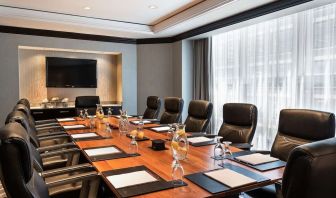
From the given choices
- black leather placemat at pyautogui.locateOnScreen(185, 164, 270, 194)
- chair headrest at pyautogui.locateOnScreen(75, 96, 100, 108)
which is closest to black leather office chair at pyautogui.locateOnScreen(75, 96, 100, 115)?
chair headrest at pyautogui.locateOnScreen(75, 96, 100, 108)

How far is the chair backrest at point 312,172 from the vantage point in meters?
0.72

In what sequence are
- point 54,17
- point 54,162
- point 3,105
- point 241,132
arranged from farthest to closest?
point 3,105
point 54,17
point 241,132
point 54,162

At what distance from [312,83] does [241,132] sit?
1410 millimetres

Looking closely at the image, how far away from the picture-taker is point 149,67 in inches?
242

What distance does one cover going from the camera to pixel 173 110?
3996 mm

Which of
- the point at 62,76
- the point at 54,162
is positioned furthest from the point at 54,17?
the point at 54,162

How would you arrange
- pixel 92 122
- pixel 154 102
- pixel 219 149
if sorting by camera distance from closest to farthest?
pixel 219 149, pixel 92 122, pixel 154 102

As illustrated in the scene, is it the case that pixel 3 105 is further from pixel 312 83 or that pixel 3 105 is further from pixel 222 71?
pixel 312 83

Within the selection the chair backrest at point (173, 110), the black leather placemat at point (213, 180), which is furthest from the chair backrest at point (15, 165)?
the chair backrest at point (173, 110)

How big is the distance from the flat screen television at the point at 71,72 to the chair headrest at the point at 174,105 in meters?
2.59

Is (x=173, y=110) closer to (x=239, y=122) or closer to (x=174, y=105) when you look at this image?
(x=174, y=105)

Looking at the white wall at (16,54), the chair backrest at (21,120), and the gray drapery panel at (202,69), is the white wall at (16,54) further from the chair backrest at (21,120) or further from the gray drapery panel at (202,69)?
the chair backrest at (21,120)

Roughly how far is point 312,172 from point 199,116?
2703 millimetres

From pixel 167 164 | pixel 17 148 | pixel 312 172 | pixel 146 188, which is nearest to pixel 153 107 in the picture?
pixel 167 164
